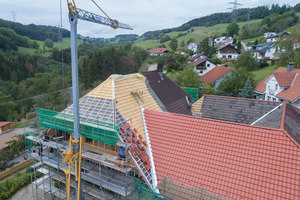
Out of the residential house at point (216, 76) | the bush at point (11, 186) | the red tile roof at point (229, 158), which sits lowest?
the bush at point (11, 186)

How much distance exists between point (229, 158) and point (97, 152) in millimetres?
7531

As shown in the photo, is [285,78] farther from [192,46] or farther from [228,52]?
[192,46]

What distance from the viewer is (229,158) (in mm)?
9789

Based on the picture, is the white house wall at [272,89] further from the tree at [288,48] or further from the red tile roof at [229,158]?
the red tile roof at [229,158]

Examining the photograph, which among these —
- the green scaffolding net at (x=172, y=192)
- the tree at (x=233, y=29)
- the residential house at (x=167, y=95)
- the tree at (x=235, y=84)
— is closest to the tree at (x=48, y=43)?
the tree at (x=233, y=29)

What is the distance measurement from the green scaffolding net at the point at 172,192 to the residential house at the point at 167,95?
7.16 m

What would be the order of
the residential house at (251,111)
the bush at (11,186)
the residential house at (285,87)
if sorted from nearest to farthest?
1. the residential house at (251,111)
2. the bush at (11,186)
3. the residential house at (285,87)

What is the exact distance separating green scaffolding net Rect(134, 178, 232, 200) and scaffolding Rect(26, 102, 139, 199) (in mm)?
626

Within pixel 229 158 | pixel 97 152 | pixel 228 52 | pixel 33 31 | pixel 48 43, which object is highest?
pixel 33 31

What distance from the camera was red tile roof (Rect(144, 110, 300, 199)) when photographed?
8.58 meters

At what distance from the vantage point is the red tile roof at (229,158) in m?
8.58

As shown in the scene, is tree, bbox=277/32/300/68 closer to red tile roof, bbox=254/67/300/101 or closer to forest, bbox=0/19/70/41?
red tile roof, bbox=254/67/300/101

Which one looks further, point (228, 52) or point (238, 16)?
point (238, 16)

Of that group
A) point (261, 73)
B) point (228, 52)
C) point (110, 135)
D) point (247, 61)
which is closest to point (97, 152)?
point (110, 135)
